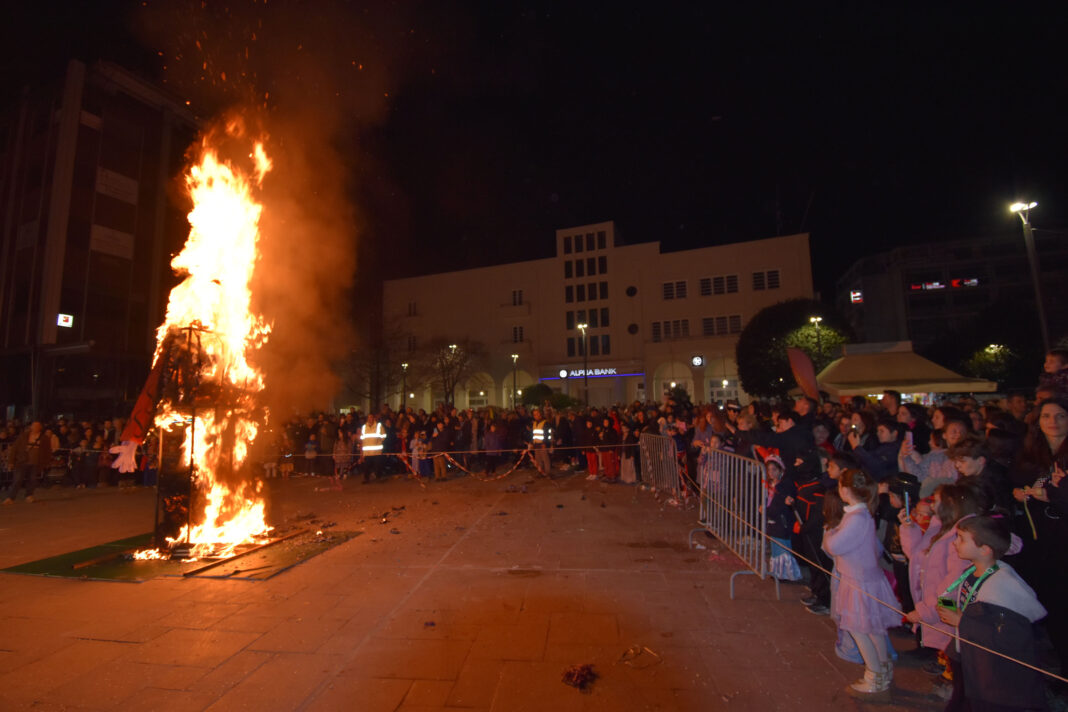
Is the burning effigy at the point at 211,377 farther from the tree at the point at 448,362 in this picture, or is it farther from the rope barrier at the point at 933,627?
the tree at the point at 448,362

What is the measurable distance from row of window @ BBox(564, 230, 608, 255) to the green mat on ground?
39.1m

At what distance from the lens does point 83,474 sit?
14.2 metres

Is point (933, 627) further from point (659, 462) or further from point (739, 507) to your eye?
point (659, 462)

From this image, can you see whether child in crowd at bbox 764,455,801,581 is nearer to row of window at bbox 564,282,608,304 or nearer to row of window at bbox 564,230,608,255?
row of window at bbox 564,282,608,304

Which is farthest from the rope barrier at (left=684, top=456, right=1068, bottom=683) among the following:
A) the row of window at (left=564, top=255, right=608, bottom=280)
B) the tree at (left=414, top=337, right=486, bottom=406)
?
the row of window at (left=564, top=255, right=608, bottom=280)

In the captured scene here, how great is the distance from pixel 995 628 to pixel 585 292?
41993 mm

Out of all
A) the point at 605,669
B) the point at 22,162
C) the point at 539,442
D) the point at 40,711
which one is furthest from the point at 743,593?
the point at 22,162

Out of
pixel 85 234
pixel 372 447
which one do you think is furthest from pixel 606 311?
pixel 85 234

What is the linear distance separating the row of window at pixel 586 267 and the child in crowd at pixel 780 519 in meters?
38.8

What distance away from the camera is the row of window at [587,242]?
144ft

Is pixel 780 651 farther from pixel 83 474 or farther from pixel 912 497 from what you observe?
pixel 83 474

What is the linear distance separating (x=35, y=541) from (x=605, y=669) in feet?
30.3

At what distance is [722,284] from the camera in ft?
129

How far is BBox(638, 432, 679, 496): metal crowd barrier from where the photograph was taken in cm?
1028
